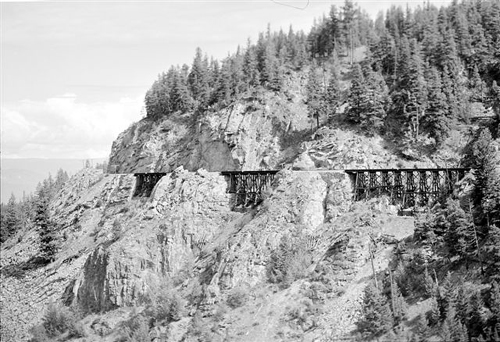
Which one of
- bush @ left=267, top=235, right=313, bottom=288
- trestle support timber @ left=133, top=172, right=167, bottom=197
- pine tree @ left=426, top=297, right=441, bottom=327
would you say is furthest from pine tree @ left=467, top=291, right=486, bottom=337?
trestle support timber @ left=133, top=172, right=167, bottom=197

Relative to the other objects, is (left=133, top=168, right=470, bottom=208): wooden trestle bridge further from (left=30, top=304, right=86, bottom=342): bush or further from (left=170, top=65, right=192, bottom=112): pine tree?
(left=170, top=65, right=192, bottom=112): pine tree

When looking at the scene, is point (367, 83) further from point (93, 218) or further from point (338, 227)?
point (93, 218)

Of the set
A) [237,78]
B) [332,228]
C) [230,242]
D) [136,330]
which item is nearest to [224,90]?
[237,78]

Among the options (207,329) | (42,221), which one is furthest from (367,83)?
(42,221)

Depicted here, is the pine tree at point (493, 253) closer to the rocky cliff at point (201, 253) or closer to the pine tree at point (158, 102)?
the rocky cliff at point (201, 253)

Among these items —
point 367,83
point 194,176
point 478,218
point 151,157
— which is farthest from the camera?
point 151,157

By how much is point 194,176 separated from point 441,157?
2908cm

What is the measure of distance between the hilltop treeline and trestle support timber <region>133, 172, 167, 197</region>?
55.8 feet

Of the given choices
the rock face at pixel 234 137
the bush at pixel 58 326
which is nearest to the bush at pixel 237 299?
the bush at pixel 58 326

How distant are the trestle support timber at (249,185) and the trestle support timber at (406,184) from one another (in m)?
9.88

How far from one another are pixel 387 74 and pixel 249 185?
3435 cm

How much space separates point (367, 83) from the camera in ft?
229

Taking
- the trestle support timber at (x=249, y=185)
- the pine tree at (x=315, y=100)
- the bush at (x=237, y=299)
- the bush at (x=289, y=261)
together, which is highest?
the pine tree at (x=315, y=100)

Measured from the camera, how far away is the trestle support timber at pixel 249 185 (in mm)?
59844
